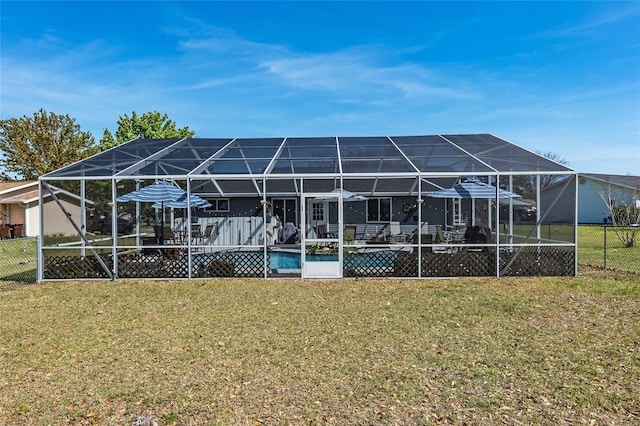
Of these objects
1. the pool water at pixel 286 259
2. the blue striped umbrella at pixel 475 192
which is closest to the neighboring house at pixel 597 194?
the blue striped umbrella at pixel 475 192

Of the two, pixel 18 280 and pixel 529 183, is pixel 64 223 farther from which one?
pixel 529 183

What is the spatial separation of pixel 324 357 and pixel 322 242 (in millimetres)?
5159

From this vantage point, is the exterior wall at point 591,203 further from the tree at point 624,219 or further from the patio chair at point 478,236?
the patio chair at point 478,236

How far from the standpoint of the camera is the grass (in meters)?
3.66

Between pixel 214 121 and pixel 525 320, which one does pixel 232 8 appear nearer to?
pixel 525 320

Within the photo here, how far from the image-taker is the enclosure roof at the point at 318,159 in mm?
10430

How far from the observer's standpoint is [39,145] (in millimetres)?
32688

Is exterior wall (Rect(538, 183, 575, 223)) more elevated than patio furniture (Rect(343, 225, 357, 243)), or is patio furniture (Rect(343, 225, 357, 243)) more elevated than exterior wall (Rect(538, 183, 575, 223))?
exterior wall (Rect(538, 183, 575, 223))

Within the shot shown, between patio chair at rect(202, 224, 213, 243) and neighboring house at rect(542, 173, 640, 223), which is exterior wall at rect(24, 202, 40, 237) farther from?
neighboring house at rect(542, 173, 640, 223)

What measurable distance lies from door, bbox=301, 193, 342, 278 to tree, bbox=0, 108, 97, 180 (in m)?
23.5

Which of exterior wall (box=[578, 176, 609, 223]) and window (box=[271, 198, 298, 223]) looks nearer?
window (box=[271, 198, 298, 223])

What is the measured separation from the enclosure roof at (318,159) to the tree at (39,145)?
24.0 metres

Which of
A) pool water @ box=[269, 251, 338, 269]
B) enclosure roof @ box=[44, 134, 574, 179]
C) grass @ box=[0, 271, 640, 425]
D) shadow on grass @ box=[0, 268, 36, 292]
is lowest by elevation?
grass @ box=[0, 271, 640, 425]

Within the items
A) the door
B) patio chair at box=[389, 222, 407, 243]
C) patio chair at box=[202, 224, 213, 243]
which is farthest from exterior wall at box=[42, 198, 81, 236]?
patio chair at box=[389, 222, 407, 243]
